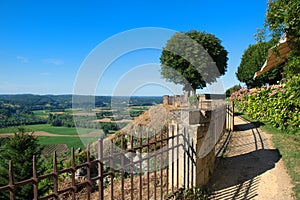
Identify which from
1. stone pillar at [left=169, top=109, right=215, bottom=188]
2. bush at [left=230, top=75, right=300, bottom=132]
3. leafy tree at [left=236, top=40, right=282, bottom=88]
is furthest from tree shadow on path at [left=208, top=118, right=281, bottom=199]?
leafy tree at [left=236, top=40, right=282, bottom=88]

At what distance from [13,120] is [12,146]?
464 cm

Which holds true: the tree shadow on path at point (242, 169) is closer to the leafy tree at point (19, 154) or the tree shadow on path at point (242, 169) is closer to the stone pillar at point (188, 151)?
the stone pillar at point (188, 151)

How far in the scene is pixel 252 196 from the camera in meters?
3.72

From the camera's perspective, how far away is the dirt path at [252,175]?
3824mm

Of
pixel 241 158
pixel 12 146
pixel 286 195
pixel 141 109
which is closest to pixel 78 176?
pixel 241 158

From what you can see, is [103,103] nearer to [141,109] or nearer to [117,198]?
[117,198]

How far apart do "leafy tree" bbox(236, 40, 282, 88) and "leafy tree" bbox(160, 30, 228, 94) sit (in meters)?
3.77

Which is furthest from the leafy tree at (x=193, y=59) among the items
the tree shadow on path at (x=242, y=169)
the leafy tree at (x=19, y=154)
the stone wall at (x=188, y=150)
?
the stone wall at (x=188, y=150)

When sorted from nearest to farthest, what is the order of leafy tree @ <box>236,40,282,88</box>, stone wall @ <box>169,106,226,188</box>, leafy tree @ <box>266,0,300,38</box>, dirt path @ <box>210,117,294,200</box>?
leafy tree @ <box>266,0,300,38</box>, stone wall @ <box>169,106,226,188</box>, dirt path @ <box>210,117,294,200</box>, leafy tree @ <box>236,40,282,88</box>

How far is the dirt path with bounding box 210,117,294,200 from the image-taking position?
3824mm

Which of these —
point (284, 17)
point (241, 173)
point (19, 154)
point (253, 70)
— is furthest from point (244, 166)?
point (253, 70)

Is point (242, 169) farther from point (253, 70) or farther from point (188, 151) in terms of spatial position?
point (253, 70)

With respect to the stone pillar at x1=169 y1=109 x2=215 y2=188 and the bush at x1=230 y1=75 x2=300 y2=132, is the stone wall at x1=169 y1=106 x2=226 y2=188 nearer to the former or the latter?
the stone pillar at x1=169 y1=109 x2=215 y2=188

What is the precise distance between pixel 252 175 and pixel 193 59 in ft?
68.4
